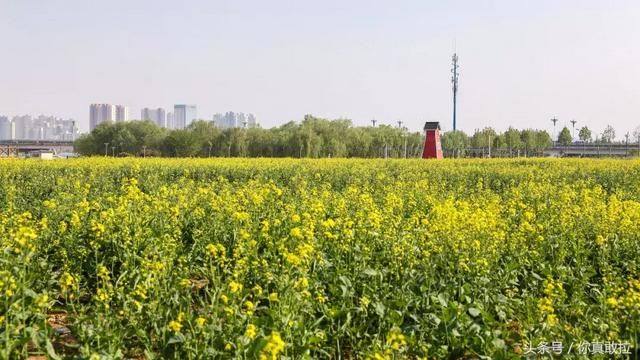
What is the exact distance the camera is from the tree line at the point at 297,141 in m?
62.0

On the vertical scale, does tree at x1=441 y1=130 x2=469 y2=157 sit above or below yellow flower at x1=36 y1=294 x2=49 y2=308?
above

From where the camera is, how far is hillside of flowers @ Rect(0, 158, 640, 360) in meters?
4.22

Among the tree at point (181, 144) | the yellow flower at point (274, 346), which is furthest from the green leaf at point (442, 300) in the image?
the tree at point (181, 144)

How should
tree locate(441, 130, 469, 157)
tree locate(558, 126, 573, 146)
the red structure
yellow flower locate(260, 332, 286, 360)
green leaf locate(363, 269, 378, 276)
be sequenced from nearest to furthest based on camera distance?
yellow flower locate(260, 332, 286, 360) → green leaf locate(363, 269, 378, 276) → the red structure → tree locate(441, 130, 469, 157) → tree locate(558, 126, 573, 146)

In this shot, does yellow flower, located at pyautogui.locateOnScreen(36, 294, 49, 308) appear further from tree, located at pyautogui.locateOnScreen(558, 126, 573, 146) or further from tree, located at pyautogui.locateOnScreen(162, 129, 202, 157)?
tree, located at pyautogui.locateOnScreen(558, 126, 573, 146)

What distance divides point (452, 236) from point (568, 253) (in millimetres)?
1441

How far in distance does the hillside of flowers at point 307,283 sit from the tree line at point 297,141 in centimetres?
5060

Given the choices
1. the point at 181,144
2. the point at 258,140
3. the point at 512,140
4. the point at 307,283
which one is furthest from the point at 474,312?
the point at 512,140

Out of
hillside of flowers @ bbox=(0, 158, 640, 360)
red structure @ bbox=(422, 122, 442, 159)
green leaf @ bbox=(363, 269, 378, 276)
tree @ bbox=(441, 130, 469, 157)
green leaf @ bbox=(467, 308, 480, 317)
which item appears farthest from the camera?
tree @ bbox=(441, 130, 469, 157)

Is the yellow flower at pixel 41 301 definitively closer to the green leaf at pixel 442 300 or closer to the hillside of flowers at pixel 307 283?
the hillside of flowers at pixel 307 283

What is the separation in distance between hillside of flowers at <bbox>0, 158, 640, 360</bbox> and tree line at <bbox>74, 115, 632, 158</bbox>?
5060 centimetres

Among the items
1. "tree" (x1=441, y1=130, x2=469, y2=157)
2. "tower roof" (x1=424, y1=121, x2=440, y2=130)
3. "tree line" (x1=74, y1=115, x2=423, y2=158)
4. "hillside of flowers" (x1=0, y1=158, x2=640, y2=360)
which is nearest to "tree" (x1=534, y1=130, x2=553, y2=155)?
"tree" (x1=441, y1=130, x2=469, y2=157)

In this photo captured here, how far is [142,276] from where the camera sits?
5.36 meters

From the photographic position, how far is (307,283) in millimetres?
4367
